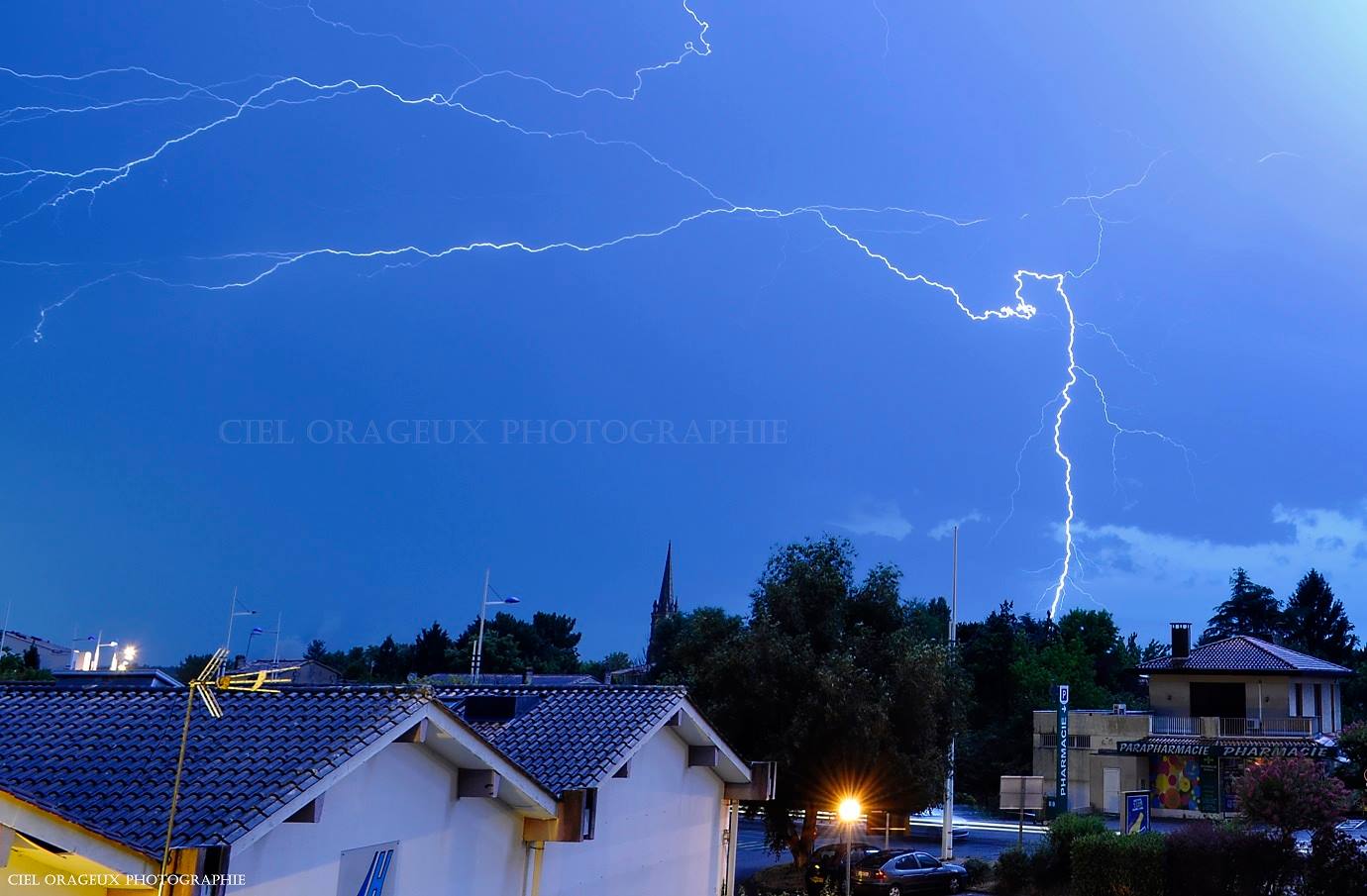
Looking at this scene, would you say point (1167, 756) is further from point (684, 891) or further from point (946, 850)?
point (684, 891)

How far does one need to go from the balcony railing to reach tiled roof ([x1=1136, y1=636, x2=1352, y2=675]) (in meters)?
1.79

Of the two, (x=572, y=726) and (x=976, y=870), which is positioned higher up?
(x=572, y=726)

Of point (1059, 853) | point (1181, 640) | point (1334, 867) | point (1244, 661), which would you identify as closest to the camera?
point (1334, 867)

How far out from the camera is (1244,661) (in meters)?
40.0

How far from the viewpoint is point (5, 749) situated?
893cm

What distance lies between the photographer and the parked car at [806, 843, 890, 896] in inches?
962

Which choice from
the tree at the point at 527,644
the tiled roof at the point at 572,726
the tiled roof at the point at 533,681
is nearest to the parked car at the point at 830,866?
the tiled roof at the point at 533,681

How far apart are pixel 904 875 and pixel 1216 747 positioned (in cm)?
1907

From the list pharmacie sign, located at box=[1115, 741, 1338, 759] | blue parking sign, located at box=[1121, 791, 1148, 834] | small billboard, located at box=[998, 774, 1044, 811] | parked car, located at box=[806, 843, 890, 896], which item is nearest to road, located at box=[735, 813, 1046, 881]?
parked car, located at box=[806, 843, 890, 896]

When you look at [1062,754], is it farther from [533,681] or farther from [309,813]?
[309,813]

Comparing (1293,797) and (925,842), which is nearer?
(1293,797)

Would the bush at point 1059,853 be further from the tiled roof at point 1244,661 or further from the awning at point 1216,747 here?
the tiled roof at point 1244,661

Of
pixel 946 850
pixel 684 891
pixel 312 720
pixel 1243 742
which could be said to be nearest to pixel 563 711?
pixel 684 891

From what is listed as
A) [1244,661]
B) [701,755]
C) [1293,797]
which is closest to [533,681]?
[701,755]
